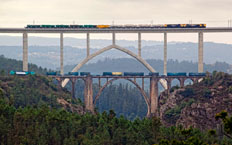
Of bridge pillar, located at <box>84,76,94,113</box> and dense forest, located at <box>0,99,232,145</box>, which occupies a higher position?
bridge pillar, located at <box>84,76,94,113</box>

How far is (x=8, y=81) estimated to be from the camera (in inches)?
6668

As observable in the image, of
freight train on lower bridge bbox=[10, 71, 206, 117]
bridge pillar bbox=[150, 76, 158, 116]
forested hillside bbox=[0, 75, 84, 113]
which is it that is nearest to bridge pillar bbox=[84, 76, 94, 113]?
freight train on lower bridge bbox=[10, 71, 206, 117]

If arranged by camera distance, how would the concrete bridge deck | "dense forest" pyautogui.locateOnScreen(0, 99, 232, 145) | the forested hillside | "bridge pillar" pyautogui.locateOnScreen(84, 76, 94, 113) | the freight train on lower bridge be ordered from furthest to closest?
the concrete bridge deck → the freight train on lower bridge → "bridge pillar" pyautogui.locateOnScreen(84, 76, 94, 113) → the forested hillside → "dense forest" pyautogui.locateOnScreen(0, 99, 232, 145)

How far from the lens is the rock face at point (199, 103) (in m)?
159

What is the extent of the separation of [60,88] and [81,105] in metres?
10.3

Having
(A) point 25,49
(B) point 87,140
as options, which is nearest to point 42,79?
(A) point 25,49

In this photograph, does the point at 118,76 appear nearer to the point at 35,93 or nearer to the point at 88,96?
the point at 88,96

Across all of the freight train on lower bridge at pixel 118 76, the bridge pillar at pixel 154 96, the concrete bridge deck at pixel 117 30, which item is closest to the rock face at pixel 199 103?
the bridge pillar at pixel 154 96

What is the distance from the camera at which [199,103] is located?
164 m

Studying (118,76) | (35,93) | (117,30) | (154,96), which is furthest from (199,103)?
(35,93)

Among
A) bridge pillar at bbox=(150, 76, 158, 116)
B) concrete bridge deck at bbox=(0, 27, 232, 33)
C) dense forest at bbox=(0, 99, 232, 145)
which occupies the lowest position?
dense forest at bbox=(0, 99, 232, 145)

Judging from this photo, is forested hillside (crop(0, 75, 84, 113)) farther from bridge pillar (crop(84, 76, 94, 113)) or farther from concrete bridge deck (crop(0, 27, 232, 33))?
concrete bridge deck (crop(0, 27, 232, 33))

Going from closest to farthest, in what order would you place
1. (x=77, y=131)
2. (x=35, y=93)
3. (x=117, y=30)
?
(x=77, y=131) → (x=35, y=93) → (x=117, y=30)

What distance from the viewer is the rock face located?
15875cm
